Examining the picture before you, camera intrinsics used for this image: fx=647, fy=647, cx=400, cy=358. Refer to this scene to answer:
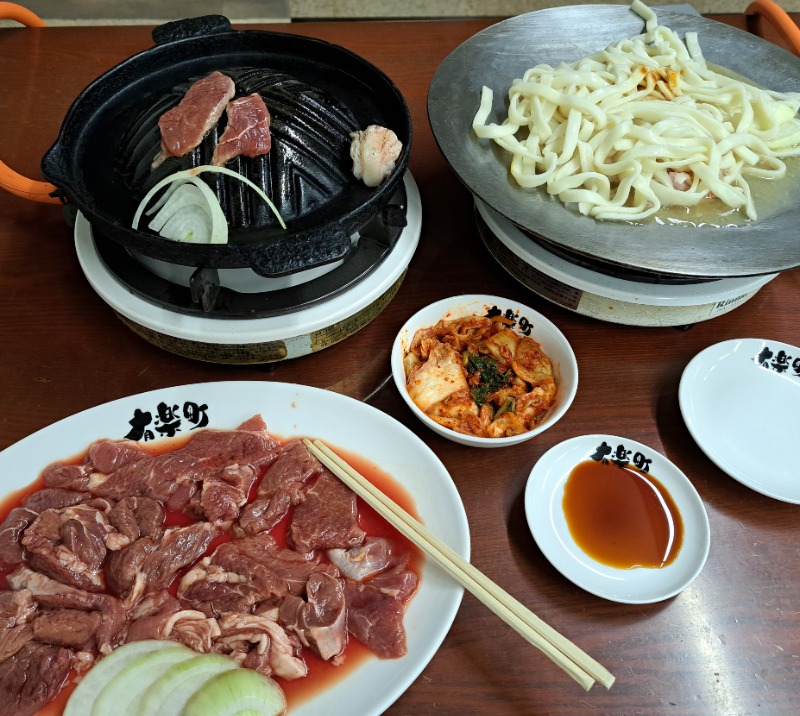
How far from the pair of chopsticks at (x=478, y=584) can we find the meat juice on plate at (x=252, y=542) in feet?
0.14

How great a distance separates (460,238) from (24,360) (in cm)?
152

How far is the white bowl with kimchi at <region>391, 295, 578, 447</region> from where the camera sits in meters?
1.81

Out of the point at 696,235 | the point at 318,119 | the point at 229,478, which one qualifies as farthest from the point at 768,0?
the point at 229,478

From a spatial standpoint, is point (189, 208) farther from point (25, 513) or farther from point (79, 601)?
point (79, 601)

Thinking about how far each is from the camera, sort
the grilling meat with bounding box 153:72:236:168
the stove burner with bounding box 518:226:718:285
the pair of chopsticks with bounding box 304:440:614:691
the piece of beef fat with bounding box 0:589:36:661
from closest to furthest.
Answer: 1. the pair of chopsticks with bounding box 304:440:614:691
2. the piece of beef fat with bounding box 0:589:36:661
3. the grilling meat with bounding box 153:72:236:168
4. the stove burner with bounding box 518:226:718:285

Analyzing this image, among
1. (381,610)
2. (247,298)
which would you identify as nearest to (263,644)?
(381,610)

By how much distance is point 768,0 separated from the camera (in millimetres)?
3100

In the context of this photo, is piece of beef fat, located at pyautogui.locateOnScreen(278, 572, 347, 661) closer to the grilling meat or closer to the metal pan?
the metal pan

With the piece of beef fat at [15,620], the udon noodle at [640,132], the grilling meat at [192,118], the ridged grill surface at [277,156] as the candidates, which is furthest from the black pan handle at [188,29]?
the piece of beef fat at [15,620]

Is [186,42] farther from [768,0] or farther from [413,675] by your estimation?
[768,0]

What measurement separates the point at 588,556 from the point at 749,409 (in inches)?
28.3

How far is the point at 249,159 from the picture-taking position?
1751 millimetres

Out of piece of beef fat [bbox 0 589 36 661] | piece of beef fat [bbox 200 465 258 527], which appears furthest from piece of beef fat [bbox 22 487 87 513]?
piece of beef fat [bbox 200 465 258 527]

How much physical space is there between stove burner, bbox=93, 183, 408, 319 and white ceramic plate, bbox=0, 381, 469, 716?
0.22m
